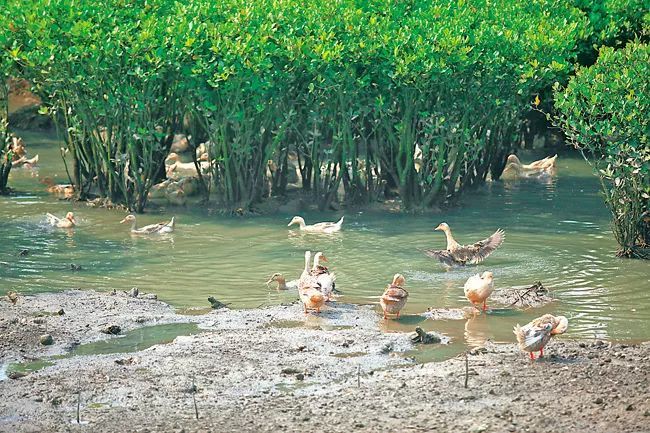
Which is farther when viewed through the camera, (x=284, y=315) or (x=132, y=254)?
(x=132, y=254)

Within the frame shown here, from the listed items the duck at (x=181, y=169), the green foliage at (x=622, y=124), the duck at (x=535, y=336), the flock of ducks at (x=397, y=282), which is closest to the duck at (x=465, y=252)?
the flock of ducks at (x=397, y=282)

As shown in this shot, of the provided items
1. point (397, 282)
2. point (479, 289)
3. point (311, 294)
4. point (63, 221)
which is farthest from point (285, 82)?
point (479, 289)

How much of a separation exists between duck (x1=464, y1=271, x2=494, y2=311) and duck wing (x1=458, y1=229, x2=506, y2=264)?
238 centimetres

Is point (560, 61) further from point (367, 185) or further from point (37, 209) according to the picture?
point (37, 209)

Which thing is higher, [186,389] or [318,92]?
[318,92]

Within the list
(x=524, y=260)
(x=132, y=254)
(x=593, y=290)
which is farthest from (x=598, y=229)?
(x=132, y=254)

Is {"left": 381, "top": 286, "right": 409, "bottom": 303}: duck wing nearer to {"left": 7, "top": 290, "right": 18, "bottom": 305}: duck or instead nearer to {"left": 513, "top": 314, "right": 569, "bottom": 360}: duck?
{"left": 513, "top": 314, "right": 569, "bottom": 360}: duck

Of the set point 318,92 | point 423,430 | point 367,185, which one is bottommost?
point 423,430

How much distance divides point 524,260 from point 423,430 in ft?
22.3

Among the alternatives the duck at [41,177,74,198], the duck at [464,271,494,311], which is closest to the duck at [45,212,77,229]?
the duck at [41,177,74,198]

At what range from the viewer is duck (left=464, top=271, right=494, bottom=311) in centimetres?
1182

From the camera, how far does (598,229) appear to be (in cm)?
1688

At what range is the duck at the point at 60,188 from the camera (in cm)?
1922

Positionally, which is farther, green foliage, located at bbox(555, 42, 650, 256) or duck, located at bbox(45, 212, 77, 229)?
duck, located at bbox(45, 212, 77, 229)
